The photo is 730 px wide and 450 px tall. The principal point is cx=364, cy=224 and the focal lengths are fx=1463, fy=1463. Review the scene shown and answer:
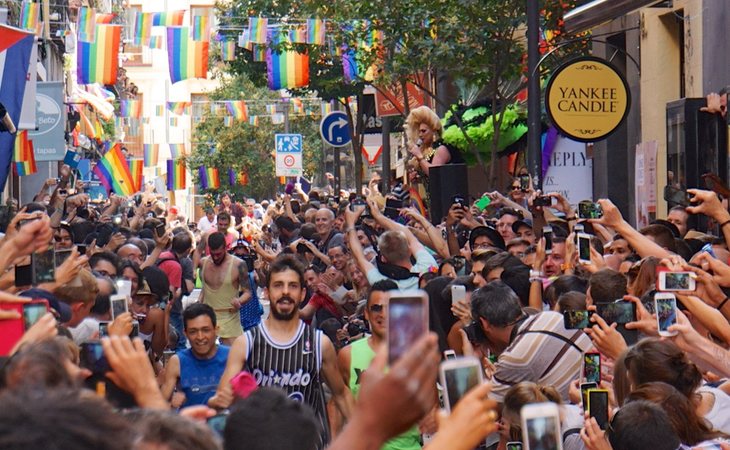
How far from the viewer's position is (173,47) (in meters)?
32.1

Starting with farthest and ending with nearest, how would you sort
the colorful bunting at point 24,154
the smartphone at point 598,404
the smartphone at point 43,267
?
1. the colorful bunting at point 24,154
2. the smartphone at point 43,267
3. the smartphone at point 598,404

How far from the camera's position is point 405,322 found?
2.68 m

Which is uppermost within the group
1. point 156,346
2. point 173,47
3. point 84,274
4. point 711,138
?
point 173,47

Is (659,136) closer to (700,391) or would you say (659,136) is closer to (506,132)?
(506,132)

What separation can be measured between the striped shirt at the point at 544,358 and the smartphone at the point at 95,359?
2.72m

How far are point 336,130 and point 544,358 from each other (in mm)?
27980

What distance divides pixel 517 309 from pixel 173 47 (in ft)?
83.3

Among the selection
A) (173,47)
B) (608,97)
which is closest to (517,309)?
(608,97)

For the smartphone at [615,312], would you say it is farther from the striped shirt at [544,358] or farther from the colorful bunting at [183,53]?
the colorful bunting at [183,53]

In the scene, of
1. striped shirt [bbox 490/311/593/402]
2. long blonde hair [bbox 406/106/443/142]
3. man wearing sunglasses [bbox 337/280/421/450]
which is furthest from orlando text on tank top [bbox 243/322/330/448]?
long blonde hair [bbox 406/106/443/142]

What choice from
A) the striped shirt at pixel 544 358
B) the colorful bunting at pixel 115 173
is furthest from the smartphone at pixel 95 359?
the colorful bunting at pixel 115 173

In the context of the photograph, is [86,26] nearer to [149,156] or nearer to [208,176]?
[149,156]

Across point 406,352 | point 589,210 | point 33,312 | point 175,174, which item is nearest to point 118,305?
point 33,312

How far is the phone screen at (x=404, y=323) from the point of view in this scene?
2529 mm
